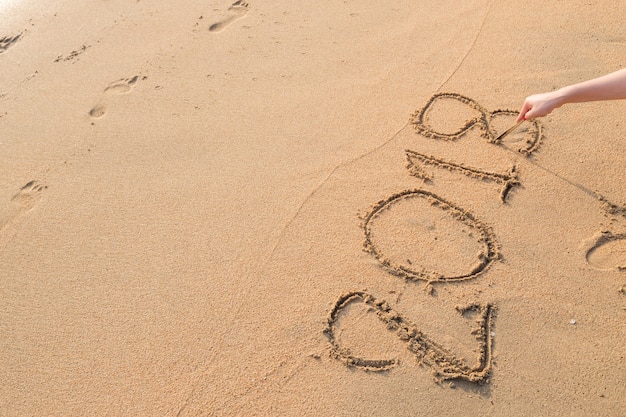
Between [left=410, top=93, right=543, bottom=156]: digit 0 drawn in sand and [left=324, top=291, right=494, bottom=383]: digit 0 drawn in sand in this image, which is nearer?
[left=324, top=291, right=494, bottom=383]: digit 0 drawn in sand

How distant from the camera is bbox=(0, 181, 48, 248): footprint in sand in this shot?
2.35 meters

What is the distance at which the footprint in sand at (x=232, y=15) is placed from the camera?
10.4 feet

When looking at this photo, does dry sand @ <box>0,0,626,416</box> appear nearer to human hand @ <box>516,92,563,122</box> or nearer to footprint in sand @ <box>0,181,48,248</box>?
footprint in sand @ <box>0,181,48,248</box>

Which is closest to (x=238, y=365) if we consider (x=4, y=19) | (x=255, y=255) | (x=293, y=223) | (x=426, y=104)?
(x=255, y=255)

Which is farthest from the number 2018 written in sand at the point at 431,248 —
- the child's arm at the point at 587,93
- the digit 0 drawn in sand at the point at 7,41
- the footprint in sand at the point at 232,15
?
the digit 0 drawn in sand at the point at 7,41

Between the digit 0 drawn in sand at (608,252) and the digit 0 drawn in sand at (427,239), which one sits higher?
the digit 0 drawn in sand at (427,239)

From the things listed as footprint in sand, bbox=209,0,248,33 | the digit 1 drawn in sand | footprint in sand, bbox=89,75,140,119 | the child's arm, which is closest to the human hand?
the child's arm

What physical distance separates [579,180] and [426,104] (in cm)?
74

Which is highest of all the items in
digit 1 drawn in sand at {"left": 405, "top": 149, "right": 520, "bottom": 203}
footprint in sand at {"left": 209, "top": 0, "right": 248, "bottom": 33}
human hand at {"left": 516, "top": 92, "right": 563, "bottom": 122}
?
footprint in sand at {"left": 209, "top": 0, "right": 248, "bottom": 33}

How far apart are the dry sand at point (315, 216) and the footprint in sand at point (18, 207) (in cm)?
1

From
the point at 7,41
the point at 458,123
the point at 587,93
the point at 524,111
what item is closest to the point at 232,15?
the point at 7,41

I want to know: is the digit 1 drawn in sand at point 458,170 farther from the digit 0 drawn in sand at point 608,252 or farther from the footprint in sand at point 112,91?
the footprint in sand at point 112,91

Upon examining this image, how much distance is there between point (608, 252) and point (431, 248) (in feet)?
2.06

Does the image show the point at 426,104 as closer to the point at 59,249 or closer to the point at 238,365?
the point at 238,365
